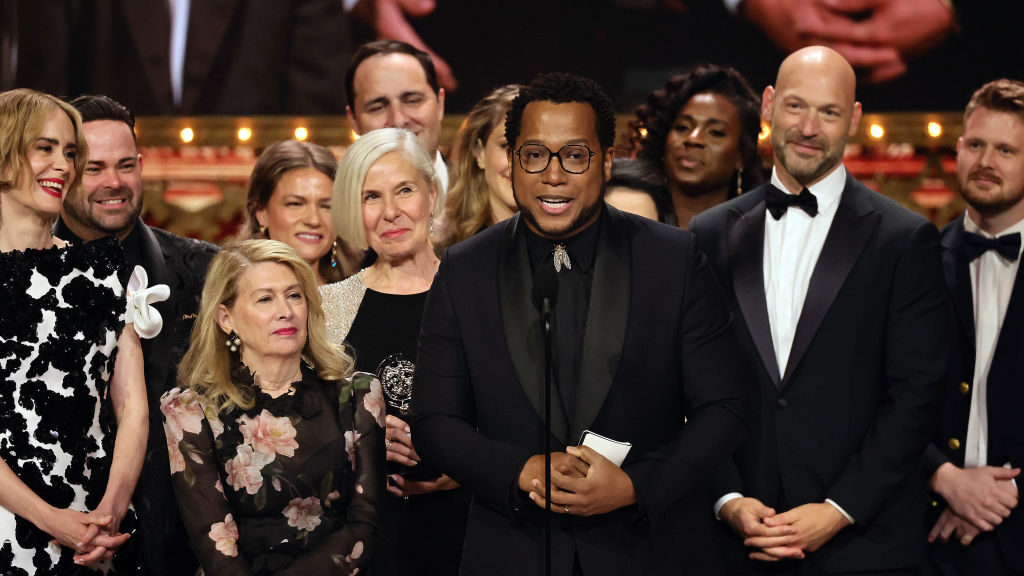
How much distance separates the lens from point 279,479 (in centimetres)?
277

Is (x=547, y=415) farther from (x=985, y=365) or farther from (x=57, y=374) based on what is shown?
(x=985, y=365)

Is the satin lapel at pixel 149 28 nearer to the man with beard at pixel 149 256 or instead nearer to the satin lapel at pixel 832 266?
the man with beard at pixel 149 256

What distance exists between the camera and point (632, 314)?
2398 mm

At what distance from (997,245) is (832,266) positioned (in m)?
0.75

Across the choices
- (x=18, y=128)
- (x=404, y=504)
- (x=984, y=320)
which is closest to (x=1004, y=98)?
(x=984, y=320)

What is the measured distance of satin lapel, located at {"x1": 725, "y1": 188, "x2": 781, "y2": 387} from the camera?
2.84 metres

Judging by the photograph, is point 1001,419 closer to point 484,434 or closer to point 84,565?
point 484,434

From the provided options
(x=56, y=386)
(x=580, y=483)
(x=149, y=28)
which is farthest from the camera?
(x=149, y=28)

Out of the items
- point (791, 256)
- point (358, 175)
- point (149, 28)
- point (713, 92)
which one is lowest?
point (791, 256)

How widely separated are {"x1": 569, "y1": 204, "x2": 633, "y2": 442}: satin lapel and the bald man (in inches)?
23.3

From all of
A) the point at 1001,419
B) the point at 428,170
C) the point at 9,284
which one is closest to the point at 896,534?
the point at 1001,419

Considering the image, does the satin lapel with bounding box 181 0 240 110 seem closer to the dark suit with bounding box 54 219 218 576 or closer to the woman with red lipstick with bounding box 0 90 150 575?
the dark suit with bounding box 54 219 218 576

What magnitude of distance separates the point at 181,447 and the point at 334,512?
407mm

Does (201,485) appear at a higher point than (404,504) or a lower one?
higher
